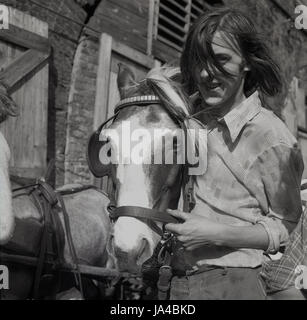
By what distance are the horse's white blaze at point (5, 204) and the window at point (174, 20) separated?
4.87 meters

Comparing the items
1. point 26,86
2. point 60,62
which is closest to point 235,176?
point 26,86

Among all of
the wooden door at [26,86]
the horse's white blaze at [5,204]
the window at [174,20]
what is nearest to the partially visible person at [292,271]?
the horse's white blaze at [5,204]

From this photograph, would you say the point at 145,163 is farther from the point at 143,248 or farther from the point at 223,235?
the point at 223,235

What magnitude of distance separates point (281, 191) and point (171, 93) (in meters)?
0.71

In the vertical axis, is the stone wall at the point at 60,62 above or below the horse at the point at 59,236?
above

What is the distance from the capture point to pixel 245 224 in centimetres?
161

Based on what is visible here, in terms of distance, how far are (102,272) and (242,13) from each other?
2.00 m

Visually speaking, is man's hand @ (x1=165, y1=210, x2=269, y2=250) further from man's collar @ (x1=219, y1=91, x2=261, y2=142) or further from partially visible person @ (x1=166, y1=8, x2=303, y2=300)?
man's collar @ (x1=219, y1=91, x2=261, y2=142)

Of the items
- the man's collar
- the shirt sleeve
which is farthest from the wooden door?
the shirt sleeve

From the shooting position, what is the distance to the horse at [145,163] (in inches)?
69.3

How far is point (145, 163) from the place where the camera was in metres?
1.90

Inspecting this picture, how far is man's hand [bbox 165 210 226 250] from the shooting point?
4.90 feet

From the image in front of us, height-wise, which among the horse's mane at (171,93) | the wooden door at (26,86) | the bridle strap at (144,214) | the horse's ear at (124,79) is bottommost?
the bridle strap at (144,214)

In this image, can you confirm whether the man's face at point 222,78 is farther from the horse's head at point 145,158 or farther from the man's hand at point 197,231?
the man's hand at point 197,231
